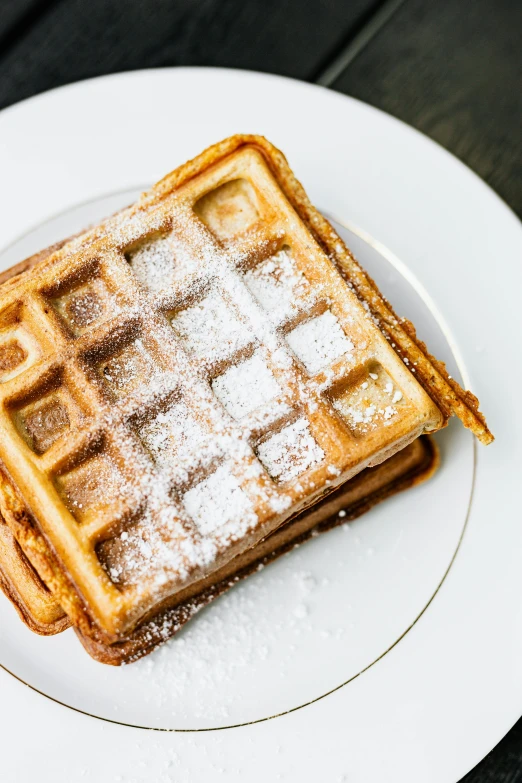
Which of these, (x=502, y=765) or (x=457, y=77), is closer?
(x=502, y=765)

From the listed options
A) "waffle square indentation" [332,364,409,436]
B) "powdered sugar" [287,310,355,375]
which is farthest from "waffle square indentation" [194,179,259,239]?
"waffle square indentation" [332,364,409,436]

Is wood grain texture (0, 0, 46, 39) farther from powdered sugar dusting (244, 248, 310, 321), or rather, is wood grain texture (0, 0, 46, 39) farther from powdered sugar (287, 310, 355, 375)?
powdered sugar (287, 310, 355, 375)

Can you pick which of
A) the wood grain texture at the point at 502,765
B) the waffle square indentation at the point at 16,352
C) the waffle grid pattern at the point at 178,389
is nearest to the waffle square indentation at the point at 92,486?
the waffle grid pattern at the point at 178,389

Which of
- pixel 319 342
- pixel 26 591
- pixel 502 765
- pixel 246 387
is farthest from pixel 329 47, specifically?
pixel 502 765

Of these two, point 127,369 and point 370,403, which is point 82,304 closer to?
point 127,369

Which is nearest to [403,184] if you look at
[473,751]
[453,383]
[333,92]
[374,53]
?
[333,92]

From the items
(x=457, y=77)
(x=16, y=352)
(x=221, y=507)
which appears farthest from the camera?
(x=457, y=77)

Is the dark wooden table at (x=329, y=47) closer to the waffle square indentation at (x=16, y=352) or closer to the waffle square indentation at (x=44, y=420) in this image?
the waffle square indentation at (x=16, y=352)

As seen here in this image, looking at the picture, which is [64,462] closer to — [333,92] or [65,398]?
[65,398]
